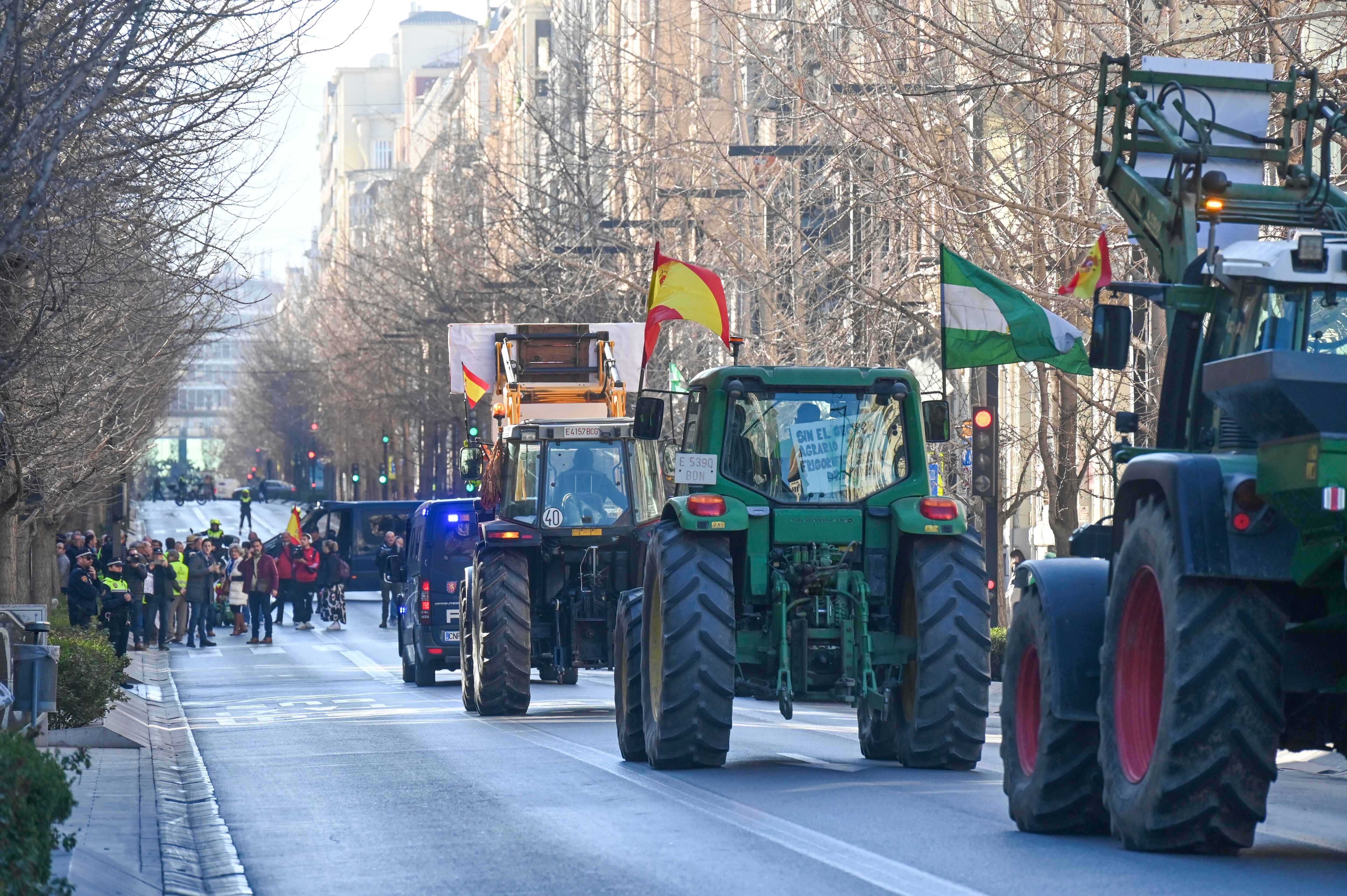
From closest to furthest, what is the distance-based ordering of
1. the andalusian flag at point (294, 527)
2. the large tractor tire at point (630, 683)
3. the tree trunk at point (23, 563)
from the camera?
the large tractor tire at point (630, 683)
the tree trunk at point (23, 563)
the andalusian flag at point (294, 527)

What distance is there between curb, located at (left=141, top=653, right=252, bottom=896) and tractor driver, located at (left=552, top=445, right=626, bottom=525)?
420 cm

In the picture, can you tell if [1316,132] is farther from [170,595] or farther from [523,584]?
[170,595]

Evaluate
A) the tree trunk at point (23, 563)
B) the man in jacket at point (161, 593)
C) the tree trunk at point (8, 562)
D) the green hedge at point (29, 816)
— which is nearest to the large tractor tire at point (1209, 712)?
the green hedge at point (29, 816)

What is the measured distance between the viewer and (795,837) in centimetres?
988

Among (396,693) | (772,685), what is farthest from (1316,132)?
(396,693)

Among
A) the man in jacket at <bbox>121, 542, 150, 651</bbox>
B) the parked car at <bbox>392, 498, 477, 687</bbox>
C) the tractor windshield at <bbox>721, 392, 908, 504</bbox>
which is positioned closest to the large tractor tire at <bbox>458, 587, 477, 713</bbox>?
the parked car at <bbox>392, 498, 477, 687</bbox>

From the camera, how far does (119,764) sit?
→ 1565 cm

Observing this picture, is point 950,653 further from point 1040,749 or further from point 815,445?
point 1040,749

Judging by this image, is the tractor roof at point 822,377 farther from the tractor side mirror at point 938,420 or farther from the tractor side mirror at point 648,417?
the tractor side mirror at point 648,417

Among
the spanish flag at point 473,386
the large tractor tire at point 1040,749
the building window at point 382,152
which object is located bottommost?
the large tractor tire at point 1040,749

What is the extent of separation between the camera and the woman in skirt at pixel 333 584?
41812mm

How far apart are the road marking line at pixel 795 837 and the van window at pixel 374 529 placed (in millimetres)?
38903

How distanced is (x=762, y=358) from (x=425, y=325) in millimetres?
19243

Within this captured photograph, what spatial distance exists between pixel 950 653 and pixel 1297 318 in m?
5.03
